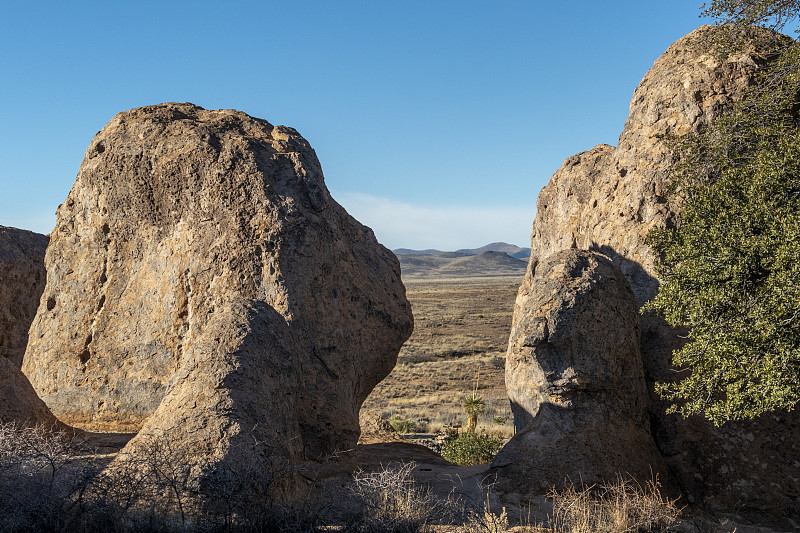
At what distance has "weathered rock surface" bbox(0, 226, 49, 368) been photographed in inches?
716

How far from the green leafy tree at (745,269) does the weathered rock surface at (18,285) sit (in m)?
15.4

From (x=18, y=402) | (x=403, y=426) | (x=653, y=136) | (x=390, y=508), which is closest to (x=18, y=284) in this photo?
(x=18, y=402)

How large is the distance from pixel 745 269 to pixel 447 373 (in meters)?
28.8

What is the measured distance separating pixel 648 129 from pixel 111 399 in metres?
10.7

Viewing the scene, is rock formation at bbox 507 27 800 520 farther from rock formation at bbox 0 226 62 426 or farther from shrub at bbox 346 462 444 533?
rock formation at bbox 0 226 62 426

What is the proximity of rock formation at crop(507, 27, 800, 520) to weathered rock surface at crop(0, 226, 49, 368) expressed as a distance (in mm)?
12926

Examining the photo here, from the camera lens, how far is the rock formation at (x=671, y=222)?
11250 mm

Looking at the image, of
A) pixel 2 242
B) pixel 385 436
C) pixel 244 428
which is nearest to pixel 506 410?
pixel 385 436

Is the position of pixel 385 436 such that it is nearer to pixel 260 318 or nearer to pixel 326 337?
pixel 326 337

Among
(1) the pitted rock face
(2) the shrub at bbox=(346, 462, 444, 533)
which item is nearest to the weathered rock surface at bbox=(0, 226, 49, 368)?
(2) the shrub at bbox=(346, 462, 444, 533)

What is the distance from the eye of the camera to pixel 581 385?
1136 centimetres

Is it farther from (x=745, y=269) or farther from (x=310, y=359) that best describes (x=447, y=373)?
(x=745, y=269)

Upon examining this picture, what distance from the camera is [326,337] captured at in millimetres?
12117

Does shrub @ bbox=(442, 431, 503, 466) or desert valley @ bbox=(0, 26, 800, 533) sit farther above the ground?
desert valley @ bbox=(0, 26, 800, 533)
